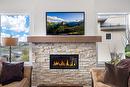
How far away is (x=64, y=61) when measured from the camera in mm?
6328

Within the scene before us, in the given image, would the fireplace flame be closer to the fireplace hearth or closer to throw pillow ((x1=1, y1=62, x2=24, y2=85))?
the fireplace hearth

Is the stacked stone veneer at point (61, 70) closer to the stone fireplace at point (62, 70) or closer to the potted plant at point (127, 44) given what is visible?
the stone fireplace at point (62, 70)

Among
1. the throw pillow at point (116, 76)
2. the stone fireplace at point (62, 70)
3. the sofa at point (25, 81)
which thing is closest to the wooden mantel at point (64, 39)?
the stone fireplace at point (62, 70)

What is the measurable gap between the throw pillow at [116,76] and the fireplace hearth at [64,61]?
195 centimetres

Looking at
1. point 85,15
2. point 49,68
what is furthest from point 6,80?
point 85,15

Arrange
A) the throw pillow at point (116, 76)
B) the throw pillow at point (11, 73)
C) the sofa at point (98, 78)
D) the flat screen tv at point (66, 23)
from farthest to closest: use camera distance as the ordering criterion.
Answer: the flat screen tv at point (66, 23)
the throw pillow at point (11, 73)
the sofa at point (98, 78)
the throw pillow at point (116, 76)

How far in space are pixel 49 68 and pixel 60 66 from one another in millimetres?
317

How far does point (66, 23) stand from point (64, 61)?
1.08 m

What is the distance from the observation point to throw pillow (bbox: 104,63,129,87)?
3.99 metres

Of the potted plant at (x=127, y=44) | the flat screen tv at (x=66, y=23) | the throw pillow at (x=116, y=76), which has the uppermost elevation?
the flat screen tv at (x=66, y=23)

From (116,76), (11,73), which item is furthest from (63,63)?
(116,76)

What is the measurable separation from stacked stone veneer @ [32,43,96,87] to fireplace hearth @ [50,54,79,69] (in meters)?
0.09

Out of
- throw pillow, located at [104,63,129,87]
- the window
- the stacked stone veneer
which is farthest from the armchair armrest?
the window

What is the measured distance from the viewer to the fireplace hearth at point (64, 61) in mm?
6289
